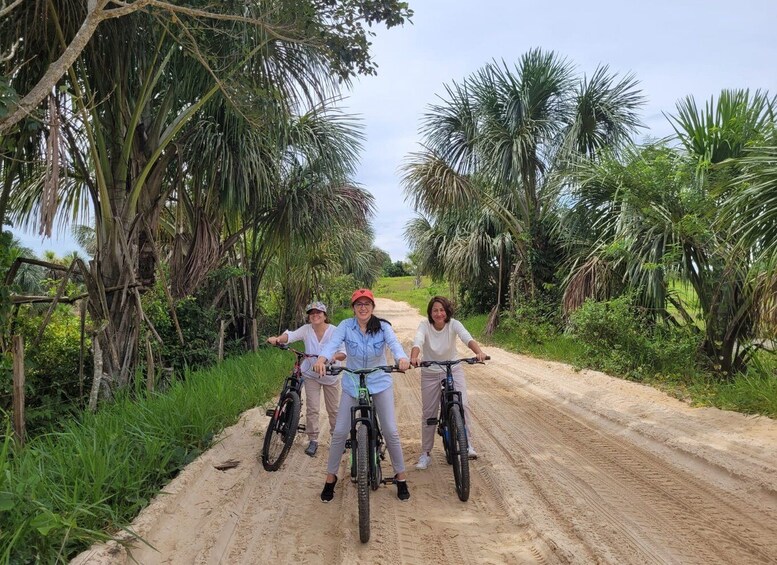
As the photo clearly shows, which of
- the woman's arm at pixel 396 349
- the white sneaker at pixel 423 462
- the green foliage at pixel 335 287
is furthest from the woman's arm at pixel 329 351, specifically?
the green foliage at pixel 335 287

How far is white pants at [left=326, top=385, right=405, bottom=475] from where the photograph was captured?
4.27 metres

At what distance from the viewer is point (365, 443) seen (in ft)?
12.6

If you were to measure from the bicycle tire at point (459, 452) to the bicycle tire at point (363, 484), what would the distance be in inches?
30.9

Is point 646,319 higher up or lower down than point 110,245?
lower down

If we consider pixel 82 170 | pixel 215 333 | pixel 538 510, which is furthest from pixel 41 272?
pixel 538 510

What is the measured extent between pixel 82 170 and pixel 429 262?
21090mm

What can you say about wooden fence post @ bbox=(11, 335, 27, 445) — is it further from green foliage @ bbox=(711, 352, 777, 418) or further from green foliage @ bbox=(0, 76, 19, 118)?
green foliage @ bbox=(711, 352, 777, 418)

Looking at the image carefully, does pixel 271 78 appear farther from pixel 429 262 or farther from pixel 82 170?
pixel 429 262

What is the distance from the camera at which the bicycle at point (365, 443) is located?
3.57 meters

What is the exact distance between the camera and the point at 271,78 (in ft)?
23.1

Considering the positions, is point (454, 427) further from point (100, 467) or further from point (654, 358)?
point (654, 358)

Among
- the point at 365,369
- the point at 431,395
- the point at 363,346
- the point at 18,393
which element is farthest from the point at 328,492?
the point at 18,393

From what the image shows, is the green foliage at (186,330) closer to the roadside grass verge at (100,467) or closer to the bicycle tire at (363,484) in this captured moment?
the roadside grass verge at (100,467)

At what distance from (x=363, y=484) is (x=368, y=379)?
2.91 ft
